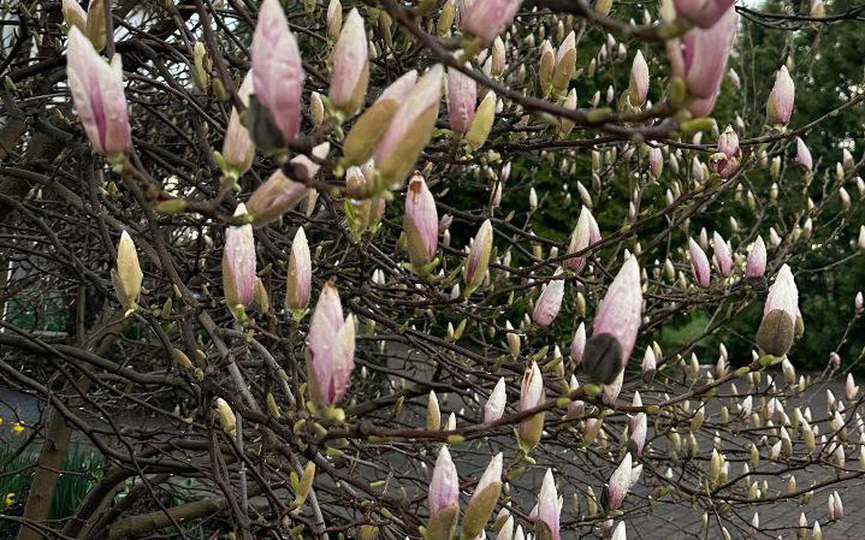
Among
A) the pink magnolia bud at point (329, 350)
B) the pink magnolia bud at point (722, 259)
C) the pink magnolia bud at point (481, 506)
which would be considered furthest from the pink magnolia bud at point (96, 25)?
the pink magnolia bud at point (722, 259)

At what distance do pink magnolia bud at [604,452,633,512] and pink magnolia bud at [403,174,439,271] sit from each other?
721 millimetres

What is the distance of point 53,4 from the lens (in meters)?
2.99

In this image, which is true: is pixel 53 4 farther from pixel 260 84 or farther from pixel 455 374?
pixel 260 84

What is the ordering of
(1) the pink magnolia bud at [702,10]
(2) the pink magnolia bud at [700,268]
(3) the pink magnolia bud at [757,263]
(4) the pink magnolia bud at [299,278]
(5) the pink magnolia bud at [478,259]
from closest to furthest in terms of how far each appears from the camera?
(1) the pink magnolia bud at [702,10] → (4) the pink magnolia bud at [299,278] → (5) the pink magnolia bud at [478,259] → (3) the pink magnolia bud at [757,263] → (2) the pink magnolia bud at [700,268]

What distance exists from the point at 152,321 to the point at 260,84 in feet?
4.95

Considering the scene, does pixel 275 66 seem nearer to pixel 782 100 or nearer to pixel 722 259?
pixel 782 100

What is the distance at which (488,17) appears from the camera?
91 centimetres

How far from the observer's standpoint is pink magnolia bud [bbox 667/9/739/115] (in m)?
0.81

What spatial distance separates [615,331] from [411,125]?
1.19ft

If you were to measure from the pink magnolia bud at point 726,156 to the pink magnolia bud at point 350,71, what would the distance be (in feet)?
3.71

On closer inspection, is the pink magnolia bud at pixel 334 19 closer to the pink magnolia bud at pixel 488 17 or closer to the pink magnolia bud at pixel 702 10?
the pink magnolia bud at pixel 488 17

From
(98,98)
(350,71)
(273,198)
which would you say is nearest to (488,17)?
(350,71)

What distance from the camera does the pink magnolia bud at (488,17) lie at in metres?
0.91

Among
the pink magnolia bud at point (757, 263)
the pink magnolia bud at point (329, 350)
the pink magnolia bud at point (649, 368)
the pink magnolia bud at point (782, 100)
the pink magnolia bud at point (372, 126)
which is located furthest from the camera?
the pink magnolia bud at point (757, 263)
